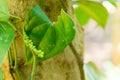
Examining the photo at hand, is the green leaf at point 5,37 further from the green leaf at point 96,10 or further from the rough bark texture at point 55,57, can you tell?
the green leaf at point 96,10

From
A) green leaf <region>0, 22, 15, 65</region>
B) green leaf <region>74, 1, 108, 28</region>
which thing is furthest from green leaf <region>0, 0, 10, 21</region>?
green leaf <region>74, 1, 108, 28</region>

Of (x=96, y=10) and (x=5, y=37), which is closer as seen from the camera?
(x=5, y=37)

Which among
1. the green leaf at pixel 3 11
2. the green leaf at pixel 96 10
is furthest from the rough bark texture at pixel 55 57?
the green leaf at pixel 96 10

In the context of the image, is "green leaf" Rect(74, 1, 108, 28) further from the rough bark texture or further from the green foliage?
the green foliage

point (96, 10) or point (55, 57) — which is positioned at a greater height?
point (96, 10)

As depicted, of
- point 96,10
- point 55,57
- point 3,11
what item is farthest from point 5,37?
point 96,10

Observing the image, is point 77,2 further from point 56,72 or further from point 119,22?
point 119,22

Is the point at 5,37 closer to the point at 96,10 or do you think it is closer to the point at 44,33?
the point at 44,33

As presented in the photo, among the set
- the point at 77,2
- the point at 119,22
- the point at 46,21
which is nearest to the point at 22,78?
the point at 46,21
